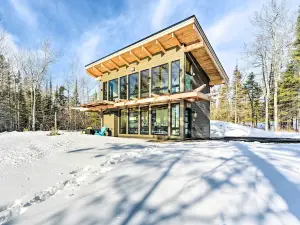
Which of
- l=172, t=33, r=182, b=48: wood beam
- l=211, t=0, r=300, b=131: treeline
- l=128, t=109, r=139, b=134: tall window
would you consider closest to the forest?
l=211, t=0, r=300, b=131: treeline

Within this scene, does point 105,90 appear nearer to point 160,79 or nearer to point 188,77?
point 160,79

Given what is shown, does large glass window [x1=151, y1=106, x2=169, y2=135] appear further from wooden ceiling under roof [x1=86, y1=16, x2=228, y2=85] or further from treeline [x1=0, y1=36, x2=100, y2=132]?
treeline [x1=0, y1=36, x2=100, y2=132]

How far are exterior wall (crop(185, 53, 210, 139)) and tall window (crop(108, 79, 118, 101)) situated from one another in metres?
5.67

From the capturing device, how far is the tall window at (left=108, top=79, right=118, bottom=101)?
1257 cm

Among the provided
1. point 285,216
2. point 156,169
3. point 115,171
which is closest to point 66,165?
point 115,171

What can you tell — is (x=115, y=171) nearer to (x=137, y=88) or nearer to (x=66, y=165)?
(x=66, y=165)

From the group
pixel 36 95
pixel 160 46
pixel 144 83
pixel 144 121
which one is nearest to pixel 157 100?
pixel 144 121

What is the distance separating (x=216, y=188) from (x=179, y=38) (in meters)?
8.01

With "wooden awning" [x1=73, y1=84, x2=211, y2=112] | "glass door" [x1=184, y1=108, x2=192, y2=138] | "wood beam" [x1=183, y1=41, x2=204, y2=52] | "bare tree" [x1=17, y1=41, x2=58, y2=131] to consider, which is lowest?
"glass door" [x1=184, y1=108, x2=192, y2=138]

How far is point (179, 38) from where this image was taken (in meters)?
8.73

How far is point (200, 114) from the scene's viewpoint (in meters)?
10.9

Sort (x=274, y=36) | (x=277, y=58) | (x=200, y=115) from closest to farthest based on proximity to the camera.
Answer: (x=200, y=115) → (x=274, y=36) → (x=277, y=58)

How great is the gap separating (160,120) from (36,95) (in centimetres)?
2071

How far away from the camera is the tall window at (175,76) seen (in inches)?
362
